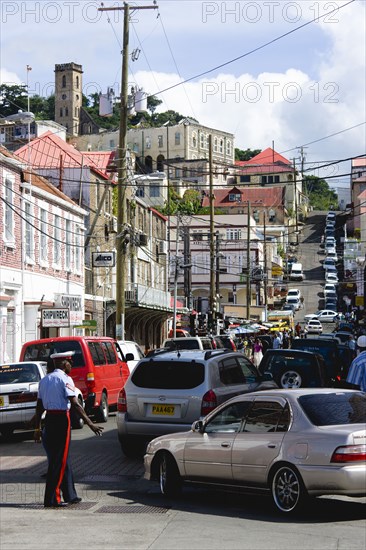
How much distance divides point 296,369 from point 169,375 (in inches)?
252

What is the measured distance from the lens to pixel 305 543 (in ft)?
32.7

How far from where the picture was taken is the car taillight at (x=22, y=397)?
69.7 feet

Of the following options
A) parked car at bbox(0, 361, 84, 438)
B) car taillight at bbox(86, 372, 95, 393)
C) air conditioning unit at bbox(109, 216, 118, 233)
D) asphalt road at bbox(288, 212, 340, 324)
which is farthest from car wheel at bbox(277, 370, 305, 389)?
asphalt road at bbox(288, 212, 340, 324)

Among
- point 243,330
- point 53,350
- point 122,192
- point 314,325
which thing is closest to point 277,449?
point 53,350

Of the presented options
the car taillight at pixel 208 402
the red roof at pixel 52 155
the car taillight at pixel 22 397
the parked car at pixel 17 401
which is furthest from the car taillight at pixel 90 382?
the red roof at pixel 52 155

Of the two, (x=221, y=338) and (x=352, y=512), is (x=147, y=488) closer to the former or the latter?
(x=352, y=512)

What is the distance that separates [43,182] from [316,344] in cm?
1670

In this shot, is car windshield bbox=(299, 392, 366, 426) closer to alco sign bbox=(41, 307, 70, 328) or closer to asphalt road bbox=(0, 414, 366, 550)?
asphalt road bbox=(0, 414, 366, 550)

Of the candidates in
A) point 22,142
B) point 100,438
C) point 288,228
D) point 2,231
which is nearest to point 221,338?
point 2,231

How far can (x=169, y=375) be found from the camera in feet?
56.2

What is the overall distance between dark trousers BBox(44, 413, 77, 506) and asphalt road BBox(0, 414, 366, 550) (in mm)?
246

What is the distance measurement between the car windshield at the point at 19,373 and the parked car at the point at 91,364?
1312 mm

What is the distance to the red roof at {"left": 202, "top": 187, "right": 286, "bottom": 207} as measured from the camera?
14612 centimetres

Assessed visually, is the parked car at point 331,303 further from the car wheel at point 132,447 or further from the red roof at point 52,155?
the car wheel at point 132,447
